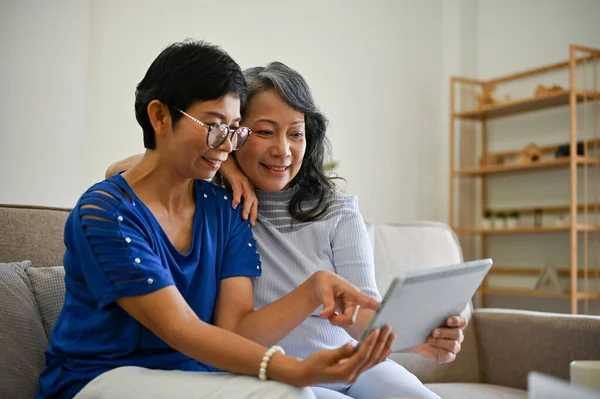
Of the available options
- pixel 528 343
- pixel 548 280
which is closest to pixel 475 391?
pixel 528 343

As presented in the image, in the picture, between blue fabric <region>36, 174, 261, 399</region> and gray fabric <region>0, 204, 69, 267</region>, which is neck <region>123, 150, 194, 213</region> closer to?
blue fabric <region>36, 174, 261, 399</region>

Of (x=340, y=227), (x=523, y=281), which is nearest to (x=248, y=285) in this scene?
(x=340, y=227)

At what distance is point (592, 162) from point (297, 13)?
7.04ft

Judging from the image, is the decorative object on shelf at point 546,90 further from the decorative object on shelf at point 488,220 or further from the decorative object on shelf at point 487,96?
the decorative object on shelf at point 488,220

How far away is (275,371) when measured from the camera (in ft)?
3.55

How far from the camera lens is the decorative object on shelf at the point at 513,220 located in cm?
472

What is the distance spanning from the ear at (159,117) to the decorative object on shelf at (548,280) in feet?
12.1

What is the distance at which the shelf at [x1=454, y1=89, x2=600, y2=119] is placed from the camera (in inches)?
169

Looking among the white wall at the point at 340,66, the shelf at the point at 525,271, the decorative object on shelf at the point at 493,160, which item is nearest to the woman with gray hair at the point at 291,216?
A: the white wall at the point at 340,66

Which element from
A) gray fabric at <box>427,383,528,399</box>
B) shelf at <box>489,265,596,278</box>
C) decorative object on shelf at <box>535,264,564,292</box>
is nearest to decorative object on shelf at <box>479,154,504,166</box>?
shelf at <box>489,265,596,278</box>

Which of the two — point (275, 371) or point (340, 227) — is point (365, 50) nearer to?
point (340, 227)

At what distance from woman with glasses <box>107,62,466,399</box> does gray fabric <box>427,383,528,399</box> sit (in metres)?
0.49

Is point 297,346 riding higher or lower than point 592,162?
lower

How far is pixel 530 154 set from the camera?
15.0ft
